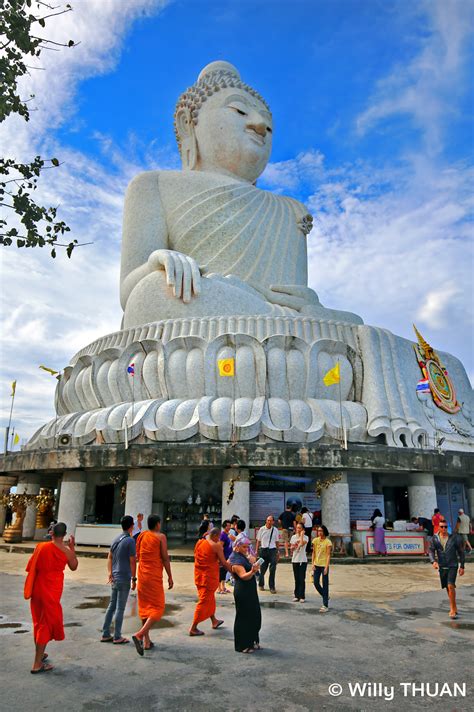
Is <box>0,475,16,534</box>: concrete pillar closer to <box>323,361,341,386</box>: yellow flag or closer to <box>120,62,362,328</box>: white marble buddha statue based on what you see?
<box>120,62,362,328</box>: white marble buddha statue

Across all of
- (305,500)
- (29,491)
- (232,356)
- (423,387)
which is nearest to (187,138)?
(232,356)

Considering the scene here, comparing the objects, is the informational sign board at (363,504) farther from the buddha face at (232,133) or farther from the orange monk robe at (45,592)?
the buddha face at (232,133)

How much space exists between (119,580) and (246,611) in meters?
Answer: 1.24

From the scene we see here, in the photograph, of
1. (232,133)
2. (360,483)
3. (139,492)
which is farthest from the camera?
(232,133)

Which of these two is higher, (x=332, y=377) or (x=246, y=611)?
(x=332, y=377)

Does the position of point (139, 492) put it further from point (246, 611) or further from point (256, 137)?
point (256, 137)

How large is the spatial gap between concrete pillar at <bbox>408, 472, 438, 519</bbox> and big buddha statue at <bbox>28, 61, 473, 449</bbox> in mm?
929

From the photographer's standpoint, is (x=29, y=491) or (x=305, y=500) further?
(x=29, y=491)

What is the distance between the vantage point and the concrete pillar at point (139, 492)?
13.7m

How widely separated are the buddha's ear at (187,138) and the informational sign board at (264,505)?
15.2 metres

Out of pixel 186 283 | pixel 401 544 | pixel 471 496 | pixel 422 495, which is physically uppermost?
pixel 186 283

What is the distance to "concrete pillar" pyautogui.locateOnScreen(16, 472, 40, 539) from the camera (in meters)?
17.1

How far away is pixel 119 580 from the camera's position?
203 inches

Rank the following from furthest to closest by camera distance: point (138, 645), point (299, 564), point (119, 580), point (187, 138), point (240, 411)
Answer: point (187, 138)
point (240, 411)
point (299, 564)
point (119, 580)
point (138, 645)
